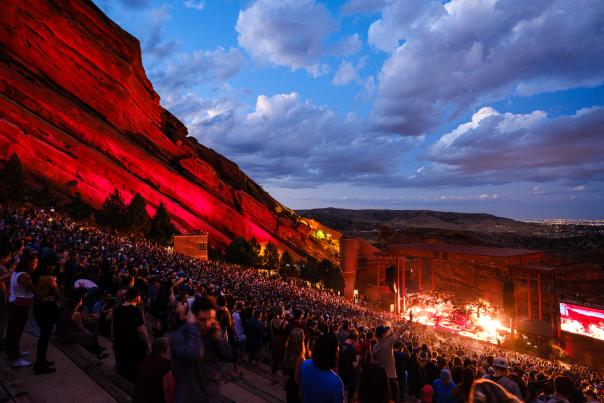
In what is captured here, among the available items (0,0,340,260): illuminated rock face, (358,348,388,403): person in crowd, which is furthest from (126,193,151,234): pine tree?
(358,348,388,403): person in crowd

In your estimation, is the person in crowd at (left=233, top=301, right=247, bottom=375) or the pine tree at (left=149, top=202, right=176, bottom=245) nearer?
the person in crowd at (left=233, top=301, right=247, bottom=375)

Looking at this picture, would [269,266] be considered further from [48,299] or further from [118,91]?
[48,299]

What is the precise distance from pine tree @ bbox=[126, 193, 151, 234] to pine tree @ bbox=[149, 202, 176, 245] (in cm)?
138

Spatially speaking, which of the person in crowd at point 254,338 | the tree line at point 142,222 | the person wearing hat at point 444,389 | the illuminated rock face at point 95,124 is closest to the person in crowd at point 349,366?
the person wearing hat at point 444,389

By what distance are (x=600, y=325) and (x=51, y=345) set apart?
99.4 feet

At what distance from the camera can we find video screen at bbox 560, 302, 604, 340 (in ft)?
76.6

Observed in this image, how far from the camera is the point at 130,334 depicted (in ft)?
15.9

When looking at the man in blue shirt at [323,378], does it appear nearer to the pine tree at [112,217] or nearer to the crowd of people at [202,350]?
the crowd of people at [202,350]

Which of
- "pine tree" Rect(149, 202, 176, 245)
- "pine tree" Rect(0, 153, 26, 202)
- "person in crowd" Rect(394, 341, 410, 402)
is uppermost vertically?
"pine tree" Rect(0, 153, 26, 202)

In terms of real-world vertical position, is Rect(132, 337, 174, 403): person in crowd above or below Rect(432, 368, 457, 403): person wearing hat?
above

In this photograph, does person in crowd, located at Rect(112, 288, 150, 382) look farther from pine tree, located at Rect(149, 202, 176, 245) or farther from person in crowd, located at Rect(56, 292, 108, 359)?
pine tree, located at Rect(149, 202, 176, 245)

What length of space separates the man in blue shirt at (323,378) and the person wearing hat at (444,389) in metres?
2.99

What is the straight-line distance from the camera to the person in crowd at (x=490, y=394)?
7.17 feet

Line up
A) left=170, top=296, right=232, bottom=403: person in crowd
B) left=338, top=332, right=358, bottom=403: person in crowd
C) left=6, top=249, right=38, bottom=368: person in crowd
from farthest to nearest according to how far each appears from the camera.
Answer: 1. left=338, top=332, right=358, bottom=403: person in crowd
2. left=6, top=249, right=38, bottom=368: person in crowd
3. left=170, top=296, right=232, bottom=403: person in crowd
